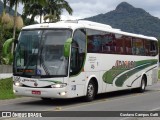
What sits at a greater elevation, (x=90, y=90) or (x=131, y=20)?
(x=131, y=20)

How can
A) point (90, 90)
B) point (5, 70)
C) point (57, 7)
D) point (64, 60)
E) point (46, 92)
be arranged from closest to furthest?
1. point (46, 92)
2. point (64, 60)
3. point (90, 90)
4. point (5, 70)
5. point (57, 7)

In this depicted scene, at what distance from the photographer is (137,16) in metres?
128

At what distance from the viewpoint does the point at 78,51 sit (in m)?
17.5

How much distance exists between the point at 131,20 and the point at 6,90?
323 ft

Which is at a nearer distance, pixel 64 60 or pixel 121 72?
pixel 64 60

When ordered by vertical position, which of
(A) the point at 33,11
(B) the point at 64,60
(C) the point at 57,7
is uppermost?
(C) the point at 57,7

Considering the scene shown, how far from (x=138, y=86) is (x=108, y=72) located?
4633 mm

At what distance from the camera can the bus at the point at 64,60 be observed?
16.5 metres

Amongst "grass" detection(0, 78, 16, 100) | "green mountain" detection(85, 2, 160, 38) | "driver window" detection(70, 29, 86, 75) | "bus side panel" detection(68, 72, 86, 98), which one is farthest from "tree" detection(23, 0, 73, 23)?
"green mountain" detection(85, 2, 160, 38)

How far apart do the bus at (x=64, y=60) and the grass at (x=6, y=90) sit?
137 inches

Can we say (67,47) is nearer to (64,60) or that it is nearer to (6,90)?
(64,60)

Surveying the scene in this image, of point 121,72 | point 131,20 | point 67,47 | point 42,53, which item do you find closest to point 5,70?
point 121,72

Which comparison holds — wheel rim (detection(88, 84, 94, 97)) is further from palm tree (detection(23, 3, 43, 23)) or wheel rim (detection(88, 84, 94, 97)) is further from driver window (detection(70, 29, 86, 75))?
palm tree (detection(23, 3, 43, 23))

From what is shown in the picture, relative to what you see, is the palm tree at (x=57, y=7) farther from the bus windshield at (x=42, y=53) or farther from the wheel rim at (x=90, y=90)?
the bus windshield at (x=42, y=53)
